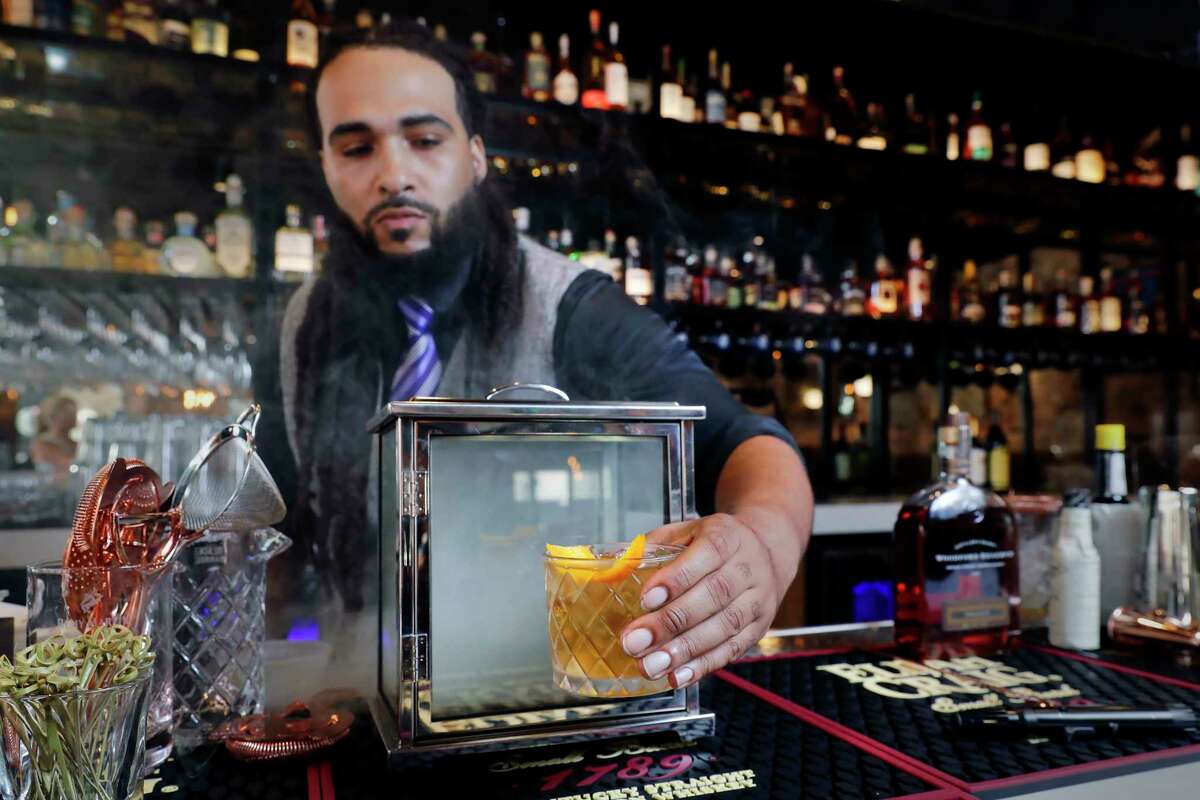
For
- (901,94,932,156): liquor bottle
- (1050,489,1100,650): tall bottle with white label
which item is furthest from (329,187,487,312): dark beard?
(901,94,932,156): liquor bottle

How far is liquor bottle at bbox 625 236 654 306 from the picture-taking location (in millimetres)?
2230

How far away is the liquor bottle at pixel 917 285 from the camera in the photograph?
2.98m

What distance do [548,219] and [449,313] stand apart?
1.64ft

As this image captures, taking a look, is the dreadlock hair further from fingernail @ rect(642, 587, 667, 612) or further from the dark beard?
fingernail @ rect(642, 587, 667, 612)

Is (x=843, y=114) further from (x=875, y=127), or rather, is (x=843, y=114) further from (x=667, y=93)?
(x=667, y=93)

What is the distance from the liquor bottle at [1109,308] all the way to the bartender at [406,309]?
7.69 feet

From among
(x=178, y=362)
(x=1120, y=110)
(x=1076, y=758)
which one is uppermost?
(x=1120, y=110)

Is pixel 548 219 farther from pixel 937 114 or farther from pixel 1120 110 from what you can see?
pixel 1120 110

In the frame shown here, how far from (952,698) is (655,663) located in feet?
1.45

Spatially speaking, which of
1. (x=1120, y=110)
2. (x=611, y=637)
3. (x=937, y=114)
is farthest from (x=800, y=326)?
(x=611, y=637)

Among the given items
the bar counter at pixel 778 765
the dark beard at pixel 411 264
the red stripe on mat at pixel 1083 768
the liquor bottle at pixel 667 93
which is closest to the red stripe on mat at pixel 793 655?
the bar counter at pixel 778 765

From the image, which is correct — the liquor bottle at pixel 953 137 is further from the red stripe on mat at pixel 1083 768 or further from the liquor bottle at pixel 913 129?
the red stripe on mat at pixel 1083 768

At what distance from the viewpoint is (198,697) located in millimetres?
836

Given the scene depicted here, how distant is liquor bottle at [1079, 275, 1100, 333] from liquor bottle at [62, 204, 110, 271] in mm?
→ 3303
